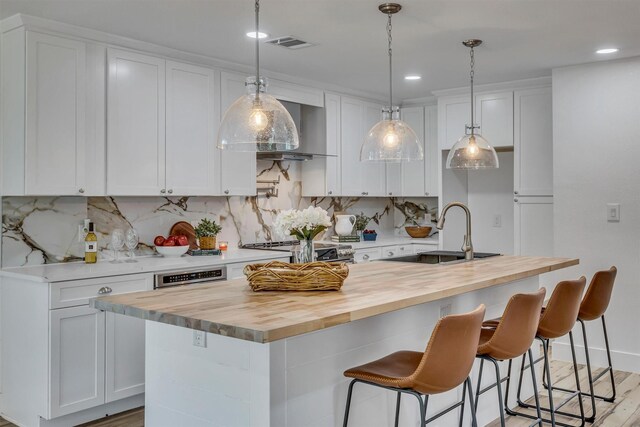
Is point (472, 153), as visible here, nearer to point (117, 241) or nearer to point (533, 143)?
point (533, 143)

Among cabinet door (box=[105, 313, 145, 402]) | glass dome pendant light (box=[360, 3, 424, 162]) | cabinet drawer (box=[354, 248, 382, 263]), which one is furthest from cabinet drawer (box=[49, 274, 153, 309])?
cabinet drawer (box=[354, 248, 382, 263])

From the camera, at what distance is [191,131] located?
4.47 meters

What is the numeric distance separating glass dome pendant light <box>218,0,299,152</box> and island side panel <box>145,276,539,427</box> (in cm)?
81

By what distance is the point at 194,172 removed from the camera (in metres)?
4.50

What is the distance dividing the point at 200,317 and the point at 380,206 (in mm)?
5112

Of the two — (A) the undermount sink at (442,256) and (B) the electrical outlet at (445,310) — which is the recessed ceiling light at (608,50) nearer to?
(A) the undermount sink at (442,256)

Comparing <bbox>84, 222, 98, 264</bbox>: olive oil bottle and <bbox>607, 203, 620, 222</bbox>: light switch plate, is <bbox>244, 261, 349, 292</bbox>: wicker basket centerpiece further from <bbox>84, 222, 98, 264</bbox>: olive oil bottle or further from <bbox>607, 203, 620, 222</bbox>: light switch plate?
<bbox>607, 203, 620, 222</bbox>: light switch plate

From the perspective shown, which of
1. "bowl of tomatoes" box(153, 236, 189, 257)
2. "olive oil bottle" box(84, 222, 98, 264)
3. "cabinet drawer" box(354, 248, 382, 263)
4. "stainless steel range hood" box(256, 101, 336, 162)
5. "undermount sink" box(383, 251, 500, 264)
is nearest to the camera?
"olive oil bottle" box(84, 222, 98, 264)

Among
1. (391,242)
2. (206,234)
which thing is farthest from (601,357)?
(206,234)

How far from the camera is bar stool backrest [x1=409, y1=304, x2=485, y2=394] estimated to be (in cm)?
218

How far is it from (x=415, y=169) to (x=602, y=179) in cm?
214

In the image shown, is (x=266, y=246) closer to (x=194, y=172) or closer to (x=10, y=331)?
(x=194, y=172)

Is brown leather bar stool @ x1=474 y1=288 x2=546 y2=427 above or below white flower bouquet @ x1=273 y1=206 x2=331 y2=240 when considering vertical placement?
below

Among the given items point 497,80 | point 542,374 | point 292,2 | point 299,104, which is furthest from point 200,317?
point 497,80
